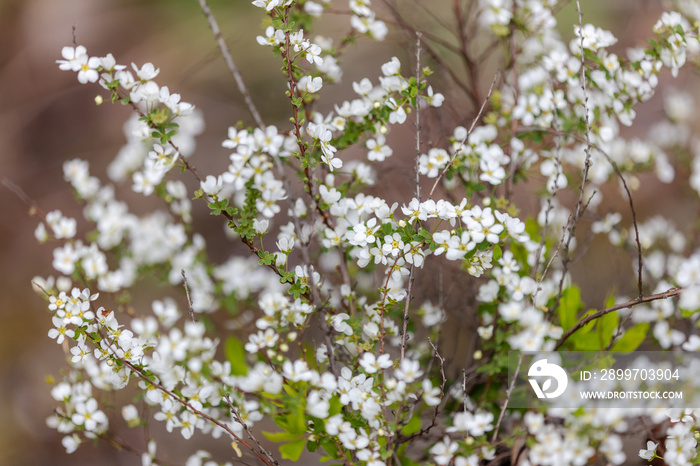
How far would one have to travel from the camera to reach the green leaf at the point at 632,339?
2.44 ft

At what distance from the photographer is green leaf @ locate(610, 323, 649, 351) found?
75cm

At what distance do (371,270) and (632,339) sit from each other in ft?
1.23

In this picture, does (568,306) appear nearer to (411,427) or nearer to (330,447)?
(411,427)

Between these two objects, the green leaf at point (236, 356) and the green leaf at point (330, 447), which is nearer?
the green leaf at point (330, 447)

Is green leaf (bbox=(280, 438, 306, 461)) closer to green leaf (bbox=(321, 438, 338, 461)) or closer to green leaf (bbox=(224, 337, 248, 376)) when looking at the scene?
green leaf (bbox=(321, 438, 338, 461))

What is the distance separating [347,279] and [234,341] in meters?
0.20

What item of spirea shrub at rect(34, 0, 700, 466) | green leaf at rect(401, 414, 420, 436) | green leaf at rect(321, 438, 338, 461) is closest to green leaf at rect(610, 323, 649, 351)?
spirea shrub at rect(34, 0, 700, 466)

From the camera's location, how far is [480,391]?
83cm

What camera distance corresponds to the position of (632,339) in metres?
0.75

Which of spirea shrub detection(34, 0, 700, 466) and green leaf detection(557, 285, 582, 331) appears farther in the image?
green leaf detection(557, 285, 582, 331)

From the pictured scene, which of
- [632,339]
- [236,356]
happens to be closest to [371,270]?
[236,356]

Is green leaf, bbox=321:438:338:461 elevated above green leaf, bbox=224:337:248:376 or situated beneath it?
situated beneath

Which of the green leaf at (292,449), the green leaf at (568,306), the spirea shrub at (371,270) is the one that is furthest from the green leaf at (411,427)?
the green leaf at (568,306)

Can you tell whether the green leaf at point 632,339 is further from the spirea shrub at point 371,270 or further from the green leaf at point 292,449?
the green leaf at point 292,449
